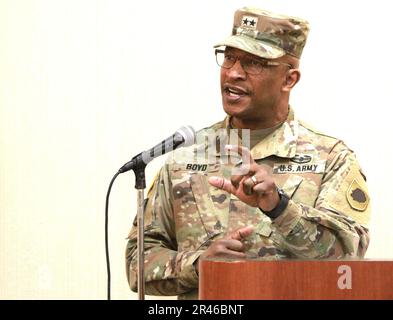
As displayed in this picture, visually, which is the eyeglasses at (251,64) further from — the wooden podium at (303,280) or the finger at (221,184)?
the wooden podium at (303,280)

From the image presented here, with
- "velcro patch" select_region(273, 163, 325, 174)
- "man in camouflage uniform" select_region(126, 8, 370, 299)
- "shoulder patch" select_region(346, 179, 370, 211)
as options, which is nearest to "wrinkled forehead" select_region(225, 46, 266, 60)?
"man in camouflage uniform" select_region(126, 8, 370, 299)

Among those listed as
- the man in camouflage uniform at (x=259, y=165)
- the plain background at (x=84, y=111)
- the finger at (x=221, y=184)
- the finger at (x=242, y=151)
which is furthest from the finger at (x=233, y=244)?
the plain background at (x=84, y=111)

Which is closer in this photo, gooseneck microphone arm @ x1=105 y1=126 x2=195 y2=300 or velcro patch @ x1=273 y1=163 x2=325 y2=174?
gooseneck microphone arm @ x1=105 y1=126 x2=195 y2=300

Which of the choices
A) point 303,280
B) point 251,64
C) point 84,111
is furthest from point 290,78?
point 303,280

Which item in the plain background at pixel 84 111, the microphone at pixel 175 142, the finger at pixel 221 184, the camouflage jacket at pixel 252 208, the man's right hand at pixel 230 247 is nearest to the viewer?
the microphone at pixel 175 142

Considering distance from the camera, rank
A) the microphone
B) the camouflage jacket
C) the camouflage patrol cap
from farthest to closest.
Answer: the camouflage patrol cap < the camouflage jacket < the microphone

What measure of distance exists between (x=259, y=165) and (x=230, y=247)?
39 centimetres

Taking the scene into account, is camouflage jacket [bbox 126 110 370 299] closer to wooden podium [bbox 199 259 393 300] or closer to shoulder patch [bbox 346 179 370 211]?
shoulder patch [bbox 346 179 370 211]

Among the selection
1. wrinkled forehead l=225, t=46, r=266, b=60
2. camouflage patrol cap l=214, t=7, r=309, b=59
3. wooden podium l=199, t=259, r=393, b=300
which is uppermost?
camouflage patrol cap l=214, t=7, r=309, b=59

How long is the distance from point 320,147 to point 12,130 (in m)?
1.40

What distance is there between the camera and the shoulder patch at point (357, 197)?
3.13 metres

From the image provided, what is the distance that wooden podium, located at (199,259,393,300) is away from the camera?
6.91ft

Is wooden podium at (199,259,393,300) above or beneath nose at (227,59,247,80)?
beneath
